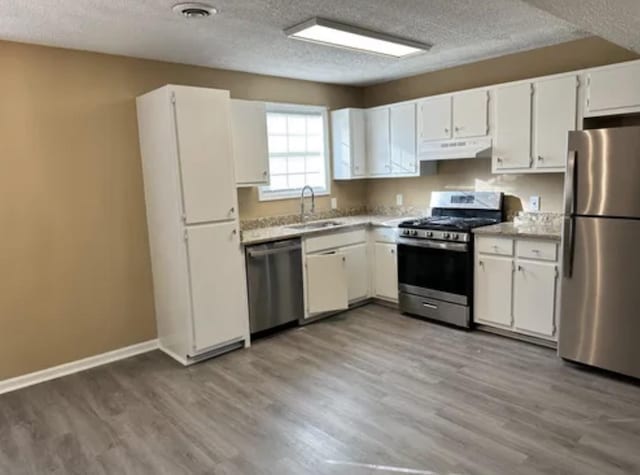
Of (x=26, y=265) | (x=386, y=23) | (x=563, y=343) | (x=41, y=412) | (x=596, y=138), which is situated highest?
(x=386, y=23)

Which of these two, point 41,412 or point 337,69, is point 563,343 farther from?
point 41,412

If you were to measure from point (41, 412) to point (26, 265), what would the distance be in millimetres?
1045

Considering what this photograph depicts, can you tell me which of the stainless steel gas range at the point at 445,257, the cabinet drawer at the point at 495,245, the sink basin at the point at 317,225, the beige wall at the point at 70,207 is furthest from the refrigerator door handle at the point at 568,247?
the beige wall at the point at 70,207

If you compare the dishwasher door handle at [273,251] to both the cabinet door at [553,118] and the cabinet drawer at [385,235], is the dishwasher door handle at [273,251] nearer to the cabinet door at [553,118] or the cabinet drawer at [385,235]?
the cabinet drawer at [385,235]

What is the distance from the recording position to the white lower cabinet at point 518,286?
3473mm

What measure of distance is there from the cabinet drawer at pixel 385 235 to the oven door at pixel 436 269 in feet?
0.60

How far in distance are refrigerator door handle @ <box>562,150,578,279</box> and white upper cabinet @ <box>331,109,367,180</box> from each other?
2.42 metres

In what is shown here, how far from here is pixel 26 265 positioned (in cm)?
327

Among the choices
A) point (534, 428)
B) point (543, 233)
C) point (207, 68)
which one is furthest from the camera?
point (207, 68)

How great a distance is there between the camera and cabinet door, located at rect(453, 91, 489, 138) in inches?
159

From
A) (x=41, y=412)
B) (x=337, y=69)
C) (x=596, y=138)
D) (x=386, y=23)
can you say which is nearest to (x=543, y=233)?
(x=596, y=138)

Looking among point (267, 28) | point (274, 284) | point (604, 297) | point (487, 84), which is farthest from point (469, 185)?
point (267, 28)

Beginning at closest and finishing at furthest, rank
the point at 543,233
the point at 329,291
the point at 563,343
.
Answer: the point at 563,343
the point at 543,233
the point at 329,291

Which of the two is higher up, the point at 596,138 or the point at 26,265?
the point at 596,138
